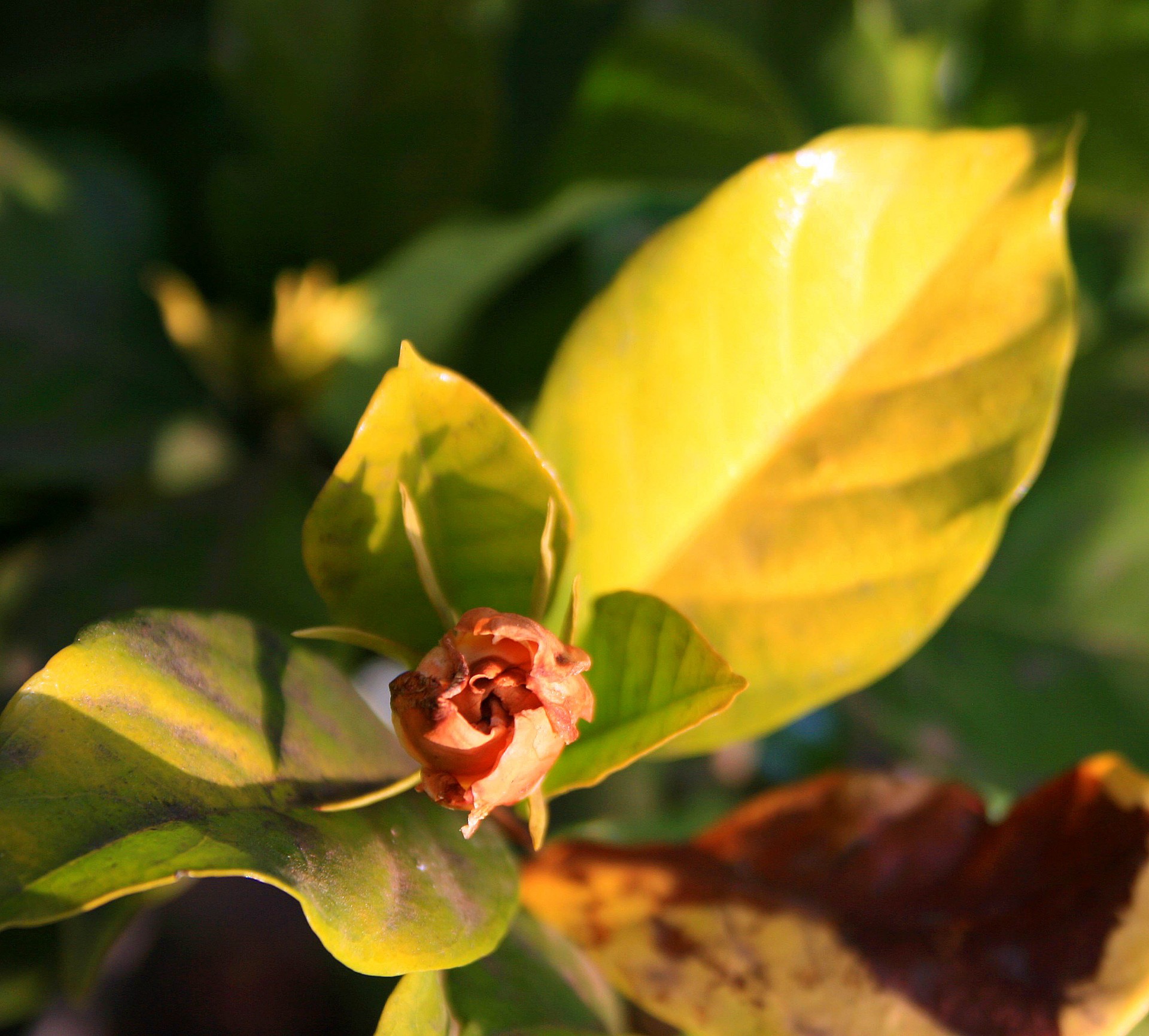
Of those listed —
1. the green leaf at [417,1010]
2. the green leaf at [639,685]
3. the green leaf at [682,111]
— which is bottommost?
the green leaf at [417,1010]

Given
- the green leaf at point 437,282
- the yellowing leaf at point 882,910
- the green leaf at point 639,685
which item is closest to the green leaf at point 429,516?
the green leaf at point 639,685

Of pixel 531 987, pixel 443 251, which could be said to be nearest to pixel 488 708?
pixel 531 987

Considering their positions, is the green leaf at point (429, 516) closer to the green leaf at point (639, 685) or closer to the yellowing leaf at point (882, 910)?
the green leaf at point (639, 685)

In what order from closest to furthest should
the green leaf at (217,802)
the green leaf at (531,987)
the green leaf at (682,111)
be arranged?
the green leaf at (217,802) < the green leaf at (531,987) < the green leaf at (682,111)

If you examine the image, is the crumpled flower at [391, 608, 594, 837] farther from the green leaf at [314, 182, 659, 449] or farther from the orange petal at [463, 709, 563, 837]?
the green leaf at [314, 182, 659, 449]

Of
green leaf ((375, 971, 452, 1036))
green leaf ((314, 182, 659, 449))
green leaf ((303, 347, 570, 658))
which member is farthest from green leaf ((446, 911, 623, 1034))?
green leaf ((314, 182, 659, 449))

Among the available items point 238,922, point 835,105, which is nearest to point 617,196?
point 835,105

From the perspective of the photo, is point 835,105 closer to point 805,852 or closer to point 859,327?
A: point 859,327
